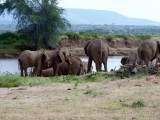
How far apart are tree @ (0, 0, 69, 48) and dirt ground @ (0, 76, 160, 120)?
40.8 m

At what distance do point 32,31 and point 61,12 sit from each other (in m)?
4.09

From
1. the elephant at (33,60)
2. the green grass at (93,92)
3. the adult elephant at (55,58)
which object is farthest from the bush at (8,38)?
the green grass at (93,92)

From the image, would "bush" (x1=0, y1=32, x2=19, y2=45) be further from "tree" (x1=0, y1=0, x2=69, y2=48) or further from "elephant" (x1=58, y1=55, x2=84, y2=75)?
"elephant" (x1=58, y1=55, x2=84, y2=75)

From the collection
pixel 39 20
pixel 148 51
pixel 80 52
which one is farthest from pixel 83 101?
pixel 39 20

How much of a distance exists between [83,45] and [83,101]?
155 ft

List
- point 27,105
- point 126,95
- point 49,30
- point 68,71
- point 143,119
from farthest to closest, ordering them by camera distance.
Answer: point 49,30 → point 68,71 → point 126,95 → point 27,105 → point 143,119

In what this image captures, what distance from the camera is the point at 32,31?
185 feet

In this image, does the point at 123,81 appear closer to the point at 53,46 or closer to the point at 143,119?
the point at 143,119

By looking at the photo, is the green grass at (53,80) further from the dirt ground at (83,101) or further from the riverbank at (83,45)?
the riverbank at (83,45)

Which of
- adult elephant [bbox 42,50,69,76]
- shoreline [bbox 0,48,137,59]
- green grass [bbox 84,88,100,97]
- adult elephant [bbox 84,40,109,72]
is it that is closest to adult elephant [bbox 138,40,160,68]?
adult elephant [bbox 84,40,109,72]

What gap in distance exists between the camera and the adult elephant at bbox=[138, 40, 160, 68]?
2078cm

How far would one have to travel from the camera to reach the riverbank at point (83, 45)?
171 ft

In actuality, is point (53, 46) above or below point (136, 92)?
below

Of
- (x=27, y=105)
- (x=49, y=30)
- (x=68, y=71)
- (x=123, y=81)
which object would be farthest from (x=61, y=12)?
(x=27, y=105)
